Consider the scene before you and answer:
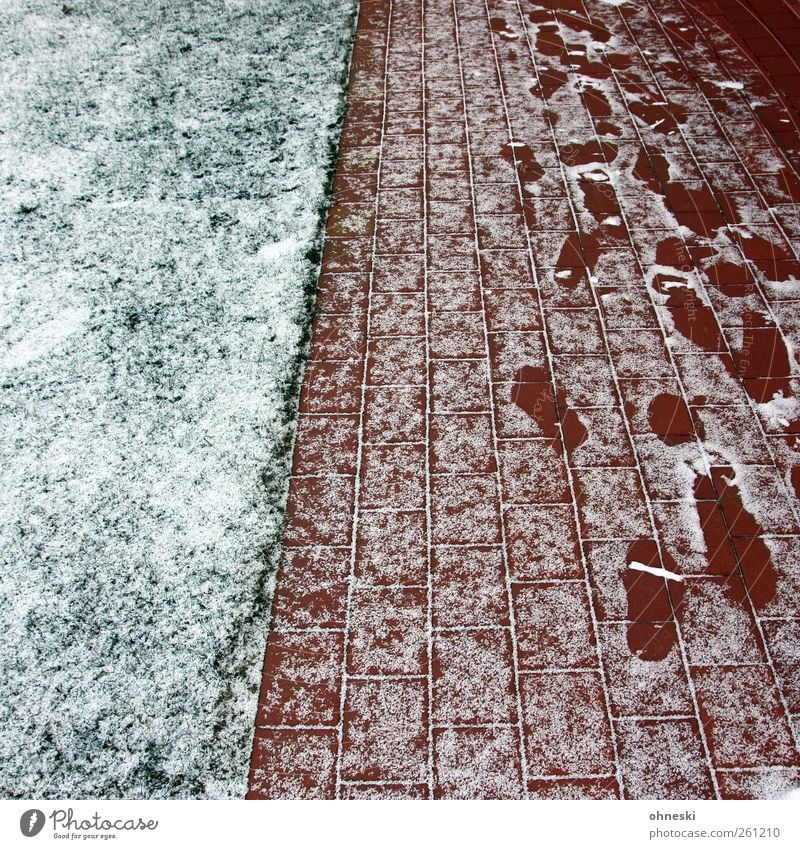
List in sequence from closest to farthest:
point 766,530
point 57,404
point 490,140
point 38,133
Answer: point 766,530 < point 57,404 < point 490,140 < point 38,133

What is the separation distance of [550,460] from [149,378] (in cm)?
177

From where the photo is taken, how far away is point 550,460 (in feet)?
9.13

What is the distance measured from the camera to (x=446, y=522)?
2629 mm

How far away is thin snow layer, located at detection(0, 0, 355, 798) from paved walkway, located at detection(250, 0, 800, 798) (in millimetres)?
199

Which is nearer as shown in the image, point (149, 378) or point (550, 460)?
point (550, 460)

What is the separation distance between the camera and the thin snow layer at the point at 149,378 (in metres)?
2.27

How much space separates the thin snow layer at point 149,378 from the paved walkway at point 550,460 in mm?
199

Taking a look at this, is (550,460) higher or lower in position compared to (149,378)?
higher

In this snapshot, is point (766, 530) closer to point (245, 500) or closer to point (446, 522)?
point (446, 522)

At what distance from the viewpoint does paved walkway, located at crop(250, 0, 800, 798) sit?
218 centimetres
